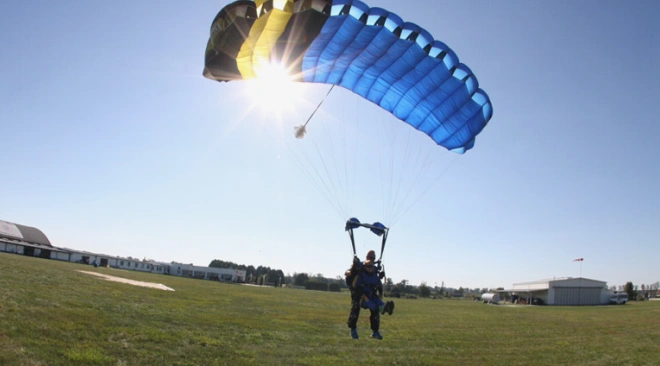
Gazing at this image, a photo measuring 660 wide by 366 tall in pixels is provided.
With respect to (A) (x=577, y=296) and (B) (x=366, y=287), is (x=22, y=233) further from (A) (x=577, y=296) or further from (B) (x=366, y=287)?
(B) (x=366, y=287)

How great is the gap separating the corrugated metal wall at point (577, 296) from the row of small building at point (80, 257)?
55.7 metres

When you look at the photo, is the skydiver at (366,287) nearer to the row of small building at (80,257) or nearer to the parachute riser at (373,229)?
the parachute riser at (373,229)

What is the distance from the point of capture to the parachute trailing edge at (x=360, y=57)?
823 cm

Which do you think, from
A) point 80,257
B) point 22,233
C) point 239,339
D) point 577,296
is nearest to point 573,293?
point 577,296

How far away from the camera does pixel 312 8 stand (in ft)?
26.6

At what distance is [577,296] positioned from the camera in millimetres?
51094

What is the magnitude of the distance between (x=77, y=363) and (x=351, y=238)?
538cm

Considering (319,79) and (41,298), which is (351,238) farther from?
(41,298)

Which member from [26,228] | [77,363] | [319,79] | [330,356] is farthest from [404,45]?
[26,228]

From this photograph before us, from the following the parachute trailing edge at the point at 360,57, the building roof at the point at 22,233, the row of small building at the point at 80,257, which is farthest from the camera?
the building roof at the point at 22,233

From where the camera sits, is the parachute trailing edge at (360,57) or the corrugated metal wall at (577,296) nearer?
the parachute trailing edge at (360,57)

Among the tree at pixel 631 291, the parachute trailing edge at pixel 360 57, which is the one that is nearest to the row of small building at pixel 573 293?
the tree at pixel 631 291

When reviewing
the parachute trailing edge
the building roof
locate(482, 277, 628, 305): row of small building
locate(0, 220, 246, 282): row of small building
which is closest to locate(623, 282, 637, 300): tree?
locate(482, 277, 628, 305): row of small building

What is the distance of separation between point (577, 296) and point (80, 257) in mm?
79419
